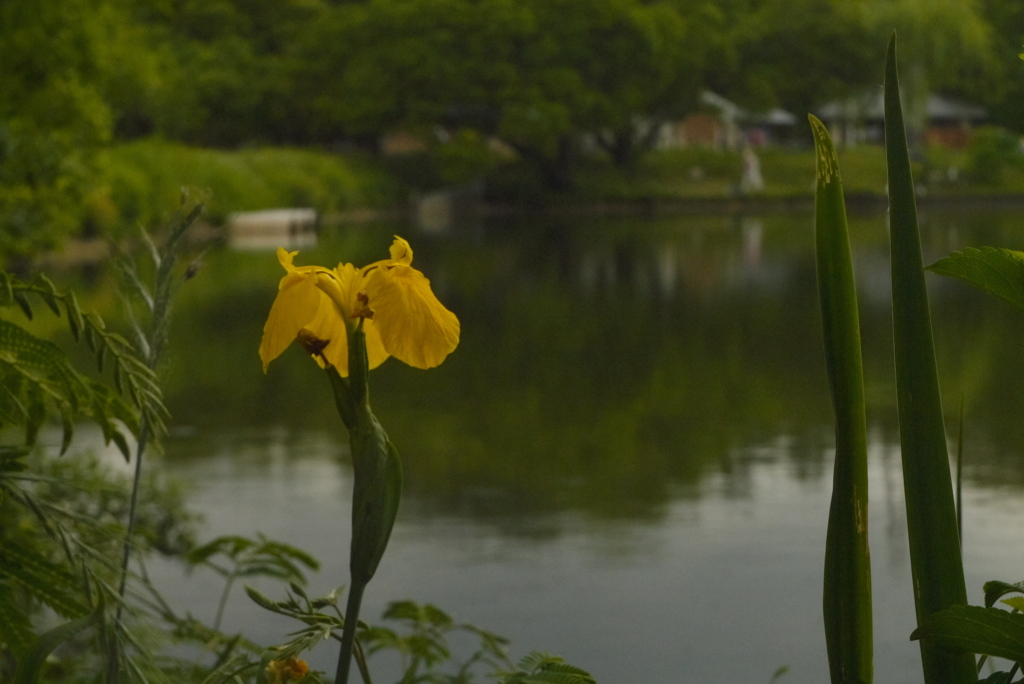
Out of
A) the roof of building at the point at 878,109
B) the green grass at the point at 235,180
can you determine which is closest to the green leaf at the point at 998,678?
the green grass at the point at 235,180

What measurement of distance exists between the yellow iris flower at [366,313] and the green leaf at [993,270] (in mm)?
231

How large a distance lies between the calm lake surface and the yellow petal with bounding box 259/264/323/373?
7.9 inches

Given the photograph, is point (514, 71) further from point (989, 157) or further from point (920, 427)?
point (920, 427)

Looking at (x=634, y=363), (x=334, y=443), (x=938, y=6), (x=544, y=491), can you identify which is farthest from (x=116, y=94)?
(x=938, y=6)

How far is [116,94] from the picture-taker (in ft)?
40.9

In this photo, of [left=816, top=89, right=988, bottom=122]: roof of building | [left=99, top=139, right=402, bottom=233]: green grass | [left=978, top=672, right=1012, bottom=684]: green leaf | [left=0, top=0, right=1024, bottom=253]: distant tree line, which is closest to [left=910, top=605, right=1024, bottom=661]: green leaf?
[left=978, top=672, right=1012, bottom=684]: green leaf

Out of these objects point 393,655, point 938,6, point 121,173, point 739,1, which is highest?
point 739,1

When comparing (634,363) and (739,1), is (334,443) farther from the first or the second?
(739,1)

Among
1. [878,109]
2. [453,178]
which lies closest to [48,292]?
[878,109]

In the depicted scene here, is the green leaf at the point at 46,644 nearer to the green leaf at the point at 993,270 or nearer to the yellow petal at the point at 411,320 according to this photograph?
the yellow petal at the point at 411,320

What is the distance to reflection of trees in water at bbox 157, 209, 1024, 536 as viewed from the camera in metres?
5.45

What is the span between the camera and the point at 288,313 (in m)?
0.67

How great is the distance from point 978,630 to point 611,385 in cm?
705

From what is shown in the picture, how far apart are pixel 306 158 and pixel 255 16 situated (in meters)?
11.9
